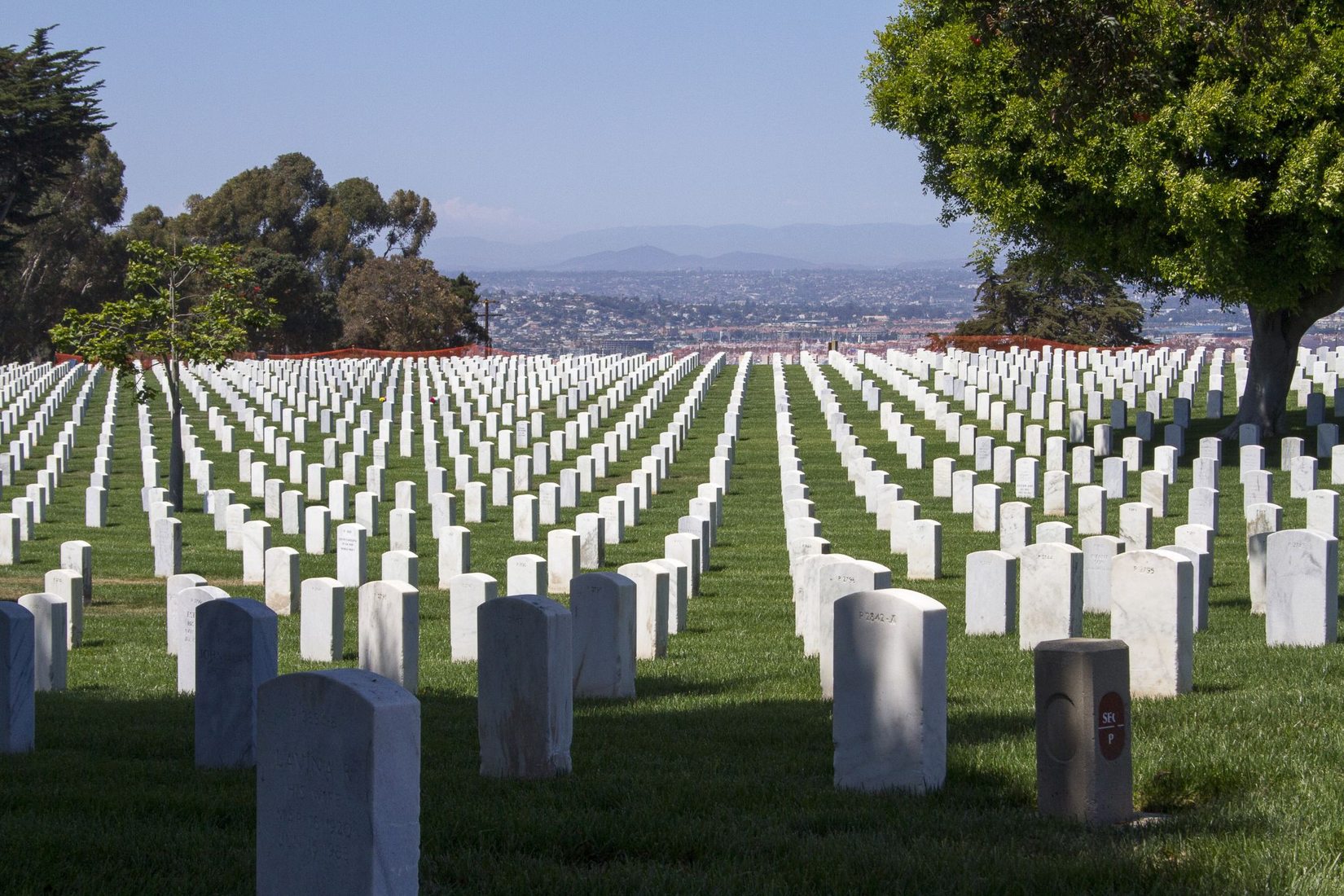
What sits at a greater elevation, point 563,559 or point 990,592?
point 990,592

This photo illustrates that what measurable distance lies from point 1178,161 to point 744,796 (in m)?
18.4

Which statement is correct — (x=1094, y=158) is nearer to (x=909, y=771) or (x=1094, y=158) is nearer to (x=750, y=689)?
(x=750, y=689)

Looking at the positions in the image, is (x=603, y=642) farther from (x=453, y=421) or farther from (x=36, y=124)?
(x=36, y=124)

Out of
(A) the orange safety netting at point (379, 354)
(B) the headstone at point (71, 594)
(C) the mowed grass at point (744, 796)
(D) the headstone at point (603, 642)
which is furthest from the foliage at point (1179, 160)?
(A) the orange safety netting at point (379, 354)

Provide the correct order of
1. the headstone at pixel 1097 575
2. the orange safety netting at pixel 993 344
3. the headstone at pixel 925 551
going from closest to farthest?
the headstone at pixel 1097 575 → the headstone at pixel 925 551 → the orange safety netting at pixel 993 344

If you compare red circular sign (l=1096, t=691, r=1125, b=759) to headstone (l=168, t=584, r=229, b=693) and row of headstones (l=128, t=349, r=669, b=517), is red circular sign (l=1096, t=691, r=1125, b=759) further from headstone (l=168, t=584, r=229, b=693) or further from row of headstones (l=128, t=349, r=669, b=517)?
row of headstones (l=128, t=349, r=669, b=517)

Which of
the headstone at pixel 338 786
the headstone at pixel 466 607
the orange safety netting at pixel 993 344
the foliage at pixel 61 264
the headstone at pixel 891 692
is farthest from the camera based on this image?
the foliage at pixel 61 264

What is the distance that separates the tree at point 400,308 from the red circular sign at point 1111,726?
75.6 m

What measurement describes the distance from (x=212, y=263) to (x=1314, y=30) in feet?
55.2

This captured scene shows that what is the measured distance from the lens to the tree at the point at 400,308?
7994cm

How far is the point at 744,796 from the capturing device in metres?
6.03

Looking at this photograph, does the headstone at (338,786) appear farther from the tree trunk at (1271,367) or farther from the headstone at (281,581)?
the tree trunk at (1271,367)

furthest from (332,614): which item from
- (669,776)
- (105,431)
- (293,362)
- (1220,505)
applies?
(293,362)

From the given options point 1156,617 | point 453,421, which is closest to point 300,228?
point 453,421
